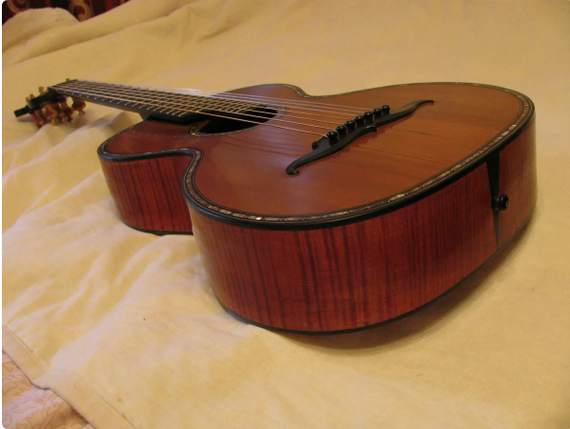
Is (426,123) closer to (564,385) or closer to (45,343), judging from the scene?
(564,385)

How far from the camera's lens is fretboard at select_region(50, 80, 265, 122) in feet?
3.38

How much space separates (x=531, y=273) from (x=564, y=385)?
0.22 meters

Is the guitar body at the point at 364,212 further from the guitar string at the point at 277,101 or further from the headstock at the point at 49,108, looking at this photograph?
the headstock at the point at 49,108

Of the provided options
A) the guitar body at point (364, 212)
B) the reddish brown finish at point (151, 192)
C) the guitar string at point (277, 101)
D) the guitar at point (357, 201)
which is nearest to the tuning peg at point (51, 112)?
the guitar string at point (277, 101)

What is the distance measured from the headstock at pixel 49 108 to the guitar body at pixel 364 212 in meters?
0.86

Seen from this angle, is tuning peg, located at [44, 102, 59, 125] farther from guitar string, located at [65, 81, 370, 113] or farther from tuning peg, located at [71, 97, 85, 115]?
guitar string, located at [65, 81, 370, 113]

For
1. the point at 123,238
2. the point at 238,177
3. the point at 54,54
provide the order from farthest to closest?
the point at 54,54 < the point at 123,238 < the point at 238,177

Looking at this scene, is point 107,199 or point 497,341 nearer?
point 497,341

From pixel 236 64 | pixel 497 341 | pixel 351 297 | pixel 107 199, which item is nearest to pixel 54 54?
pixel 236 64

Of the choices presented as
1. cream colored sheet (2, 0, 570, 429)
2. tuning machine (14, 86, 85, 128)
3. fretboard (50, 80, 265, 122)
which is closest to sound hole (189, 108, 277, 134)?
fretboard (50, 80, 265, 122)

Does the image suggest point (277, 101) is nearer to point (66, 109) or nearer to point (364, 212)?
point (364, 212)

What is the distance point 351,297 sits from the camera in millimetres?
610

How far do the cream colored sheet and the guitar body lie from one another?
7 centimetres

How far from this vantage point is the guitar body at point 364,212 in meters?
0.58
